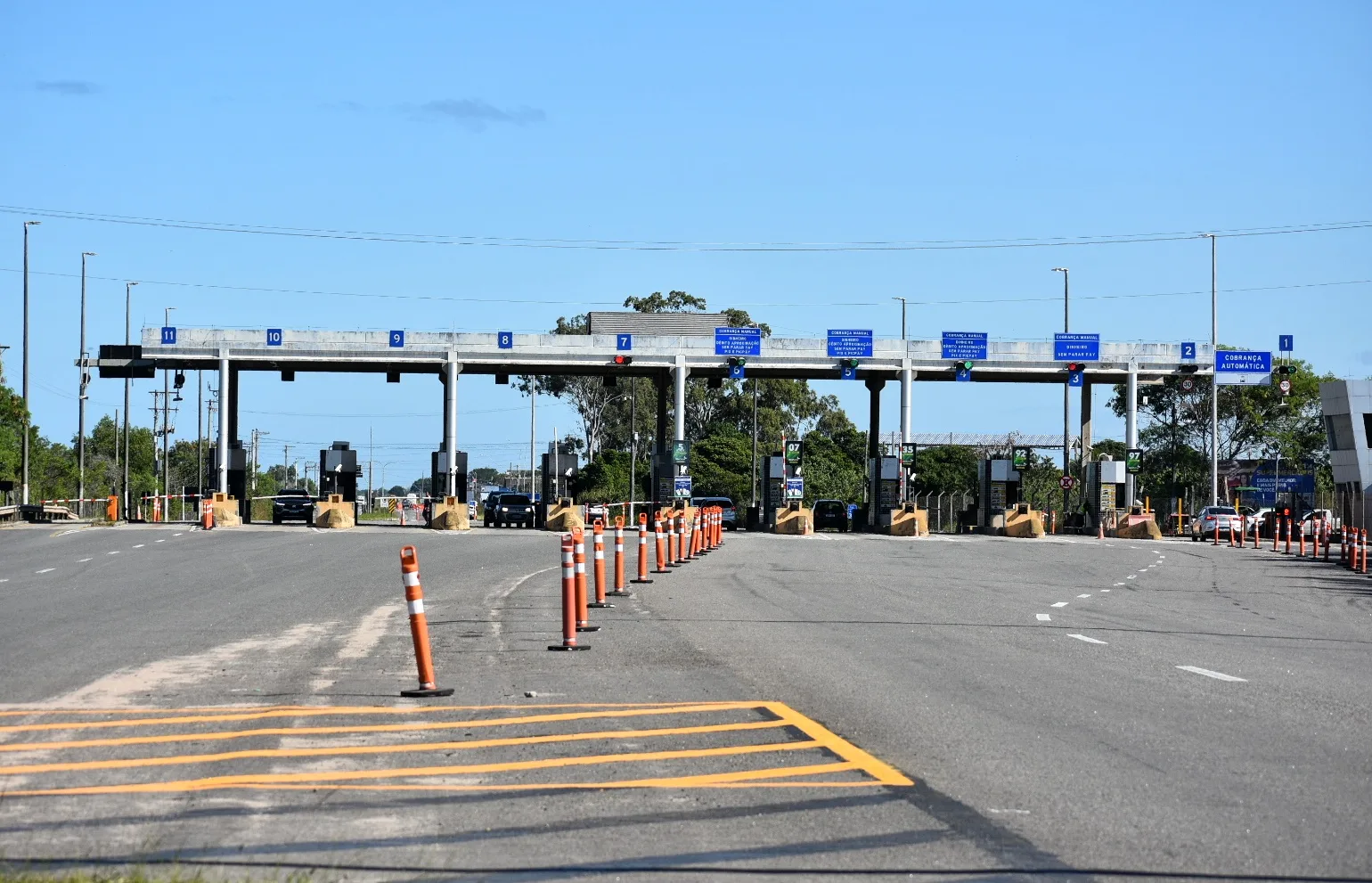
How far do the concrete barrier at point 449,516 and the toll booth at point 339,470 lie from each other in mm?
5159

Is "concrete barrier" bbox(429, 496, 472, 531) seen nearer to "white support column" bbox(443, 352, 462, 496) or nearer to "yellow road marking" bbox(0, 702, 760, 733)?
"white support column" bbox(443, 352, 462, 496)

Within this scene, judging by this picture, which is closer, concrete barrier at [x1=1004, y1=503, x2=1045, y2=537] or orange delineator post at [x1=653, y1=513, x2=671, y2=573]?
orange delineator post at [x1=653, y1=513, x2=671, y2=573]

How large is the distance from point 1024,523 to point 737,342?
12815 millimetres

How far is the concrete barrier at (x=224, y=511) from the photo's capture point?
191 ft

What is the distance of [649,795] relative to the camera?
767 centimetres

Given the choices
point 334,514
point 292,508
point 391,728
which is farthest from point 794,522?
point 391,728

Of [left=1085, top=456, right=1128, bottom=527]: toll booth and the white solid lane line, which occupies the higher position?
[left=1085, top=456, right=1128, bottom=527]: toll booth

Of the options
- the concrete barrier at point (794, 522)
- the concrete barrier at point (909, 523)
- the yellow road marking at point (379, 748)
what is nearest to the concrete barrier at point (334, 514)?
the concrete barrier at point (794, 522)

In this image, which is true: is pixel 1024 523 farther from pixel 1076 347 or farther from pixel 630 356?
pixel 630 356

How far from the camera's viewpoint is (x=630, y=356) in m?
61.2

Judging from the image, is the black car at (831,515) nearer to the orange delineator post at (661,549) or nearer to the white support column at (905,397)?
the white support column at (905,397)

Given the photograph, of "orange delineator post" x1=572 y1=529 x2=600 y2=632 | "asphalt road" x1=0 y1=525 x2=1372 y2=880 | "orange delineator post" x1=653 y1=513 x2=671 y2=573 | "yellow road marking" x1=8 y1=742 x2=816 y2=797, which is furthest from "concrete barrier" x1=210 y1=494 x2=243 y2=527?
"yellow road marking" x1=8 y1=742 x2=816 y2=797

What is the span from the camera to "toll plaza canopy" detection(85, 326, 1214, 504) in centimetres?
6016

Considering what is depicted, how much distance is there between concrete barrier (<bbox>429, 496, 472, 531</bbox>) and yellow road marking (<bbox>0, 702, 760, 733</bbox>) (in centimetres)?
4744
